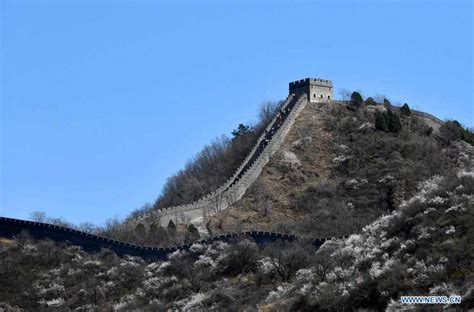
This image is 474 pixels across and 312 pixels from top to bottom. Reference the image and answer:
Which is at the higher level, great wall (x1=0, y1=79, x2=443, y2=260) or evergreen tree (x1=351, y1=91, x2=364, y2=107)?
evergreen tree (x1=351, y1=91, x2=364, y2=107)

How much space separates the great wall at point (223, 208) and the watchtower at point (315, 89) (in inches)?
5.0

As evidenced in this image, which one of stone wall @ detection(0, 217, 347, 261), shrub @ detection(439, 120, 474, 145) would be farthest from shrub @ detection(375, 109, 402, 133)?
stone wall @ detection(0, 217, 347, 261)

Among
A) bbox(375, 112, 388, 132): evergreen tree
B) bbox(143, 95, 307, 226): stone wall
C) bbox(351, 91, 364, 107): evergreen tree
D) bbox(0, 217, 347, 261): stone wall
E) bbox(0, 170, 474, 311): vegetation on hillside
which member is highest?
bbox(351, 91, 364, 107): evergreen tree

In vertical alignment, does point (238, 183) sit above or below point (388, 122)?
below

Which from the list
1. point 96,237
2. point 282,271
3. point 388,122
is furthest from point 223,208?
point 282,271

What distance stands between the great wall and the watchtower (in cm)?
13

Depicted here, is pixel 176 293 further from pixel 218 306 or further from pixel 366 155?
pixel 366 155

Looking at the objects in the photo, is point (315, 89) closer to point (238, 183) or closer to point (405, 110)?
point (405, 110)

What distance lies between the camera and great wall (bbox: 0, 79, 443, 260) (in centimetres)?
7650

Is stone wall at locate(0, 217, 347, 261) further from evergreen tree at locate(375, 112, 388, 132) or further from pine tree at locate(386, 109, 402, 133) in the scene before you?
pine tree at locate(386, 109, 402, 133)

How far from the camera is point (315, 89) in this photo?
387 feet

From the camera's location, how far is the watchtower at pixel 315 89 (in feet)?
386

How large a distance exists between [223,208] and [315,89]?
2633cm

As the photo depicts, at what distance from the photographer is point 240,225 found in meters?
91.1
